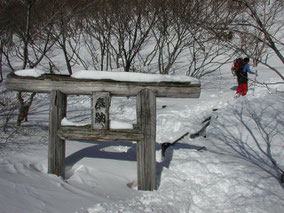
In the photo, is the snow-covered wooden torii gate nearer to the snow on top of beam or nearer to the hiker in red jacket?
the snow on top of beam

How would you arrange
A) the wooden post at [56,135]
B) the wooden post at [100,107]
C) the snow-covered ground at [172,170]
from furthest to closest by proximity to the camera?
the wooden post at [56,135] < the wooden post at [100,107] < the snow-covered ground at [172,170]

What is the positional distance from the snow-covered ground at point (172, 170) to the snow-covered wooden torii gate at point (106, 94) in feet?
1.75

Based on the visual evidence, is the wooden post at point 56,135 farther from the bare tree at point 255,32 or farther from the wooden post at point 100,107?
the bare tree at point 255,32

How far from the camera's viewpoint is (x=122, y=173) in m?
4.09

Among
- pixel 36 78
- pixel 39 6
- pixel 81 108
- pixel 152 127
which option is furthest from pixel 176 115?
pixel 39 6

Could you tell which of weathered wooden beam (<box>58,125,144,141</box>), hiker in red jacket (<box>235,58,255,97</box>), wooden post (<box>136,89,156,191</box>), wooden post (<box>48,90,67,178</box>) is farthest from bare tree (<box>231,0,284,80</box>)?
wooden post (<box>48,90,67,178</box>)

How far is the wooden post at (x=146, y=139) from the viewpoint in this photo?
344cm

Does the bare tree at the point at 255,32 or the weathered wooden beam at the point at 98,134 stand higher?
the bare tree at the point at 255,32

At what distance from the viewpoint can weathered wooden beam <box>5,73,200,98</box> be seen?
3.37m

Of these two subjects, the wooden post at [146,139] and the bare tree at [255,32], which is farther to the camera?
the wooden post at [146,139]

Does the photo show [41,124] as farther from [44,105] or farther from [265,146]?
[265,146]

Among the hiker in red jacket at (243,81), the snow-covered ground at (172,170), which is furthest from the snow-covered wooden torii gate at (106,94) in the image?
the hiker in red jacket at (243,81)

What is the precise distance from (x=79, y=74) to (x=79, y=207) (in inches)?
63.5

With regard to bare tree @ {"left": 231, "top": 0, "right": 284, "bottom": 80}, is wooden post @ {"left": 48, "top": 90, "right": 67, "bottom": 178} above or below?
below
